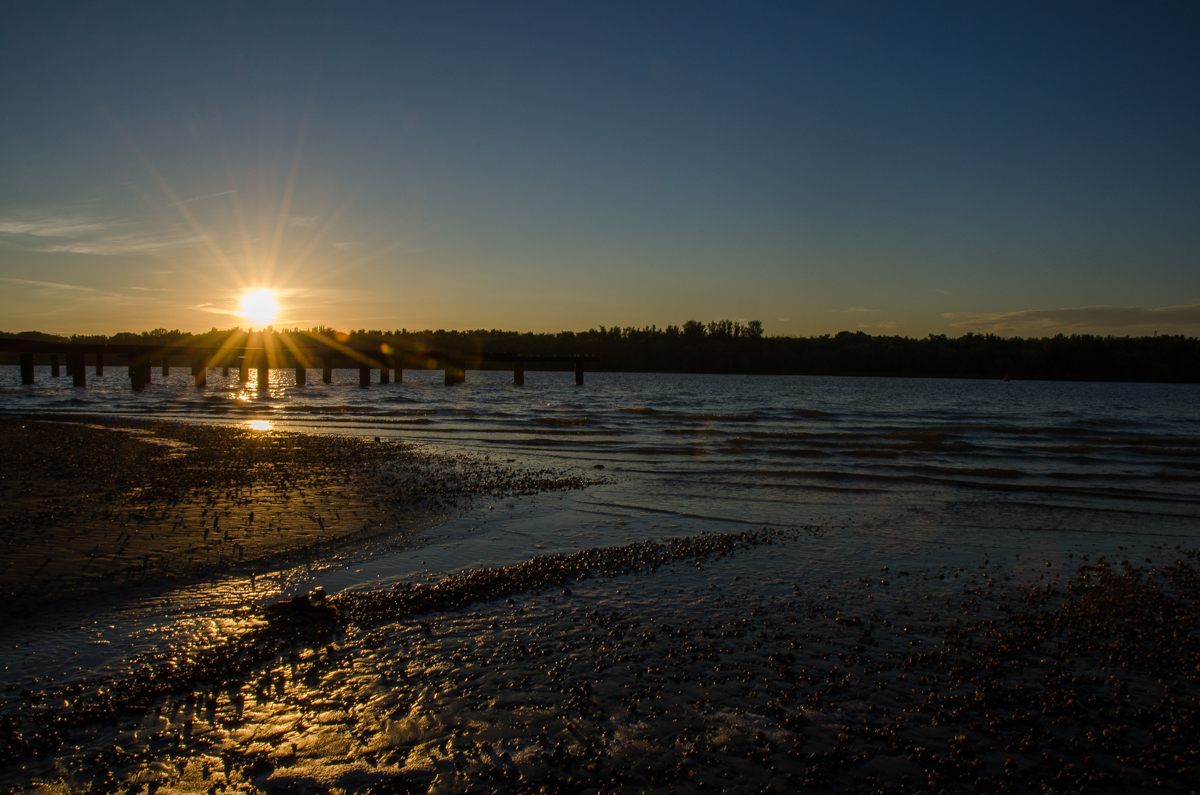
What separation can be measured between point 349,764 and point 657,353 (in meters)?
187

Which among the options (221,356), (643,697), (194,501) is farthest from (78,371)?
(643,697)

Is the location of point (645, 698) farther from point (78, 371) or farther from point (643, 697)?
point (78, 371)

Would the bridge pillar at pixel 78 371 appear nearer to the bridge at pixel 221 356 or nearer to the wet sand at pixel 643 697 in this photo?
the bridge at pixel 221 356

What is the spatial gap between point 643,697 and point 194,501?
922cm

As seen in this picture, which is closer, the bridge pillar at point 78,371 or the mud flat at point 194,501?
the mud flat at point 194,501

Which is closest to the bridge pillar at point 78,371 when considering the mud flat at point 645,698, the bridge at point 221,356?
the bridge at point 221,356

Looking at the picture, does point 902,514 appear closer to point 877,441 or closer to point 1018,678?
point 1018,678

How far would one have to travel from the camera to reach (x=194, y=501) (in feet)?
34.9

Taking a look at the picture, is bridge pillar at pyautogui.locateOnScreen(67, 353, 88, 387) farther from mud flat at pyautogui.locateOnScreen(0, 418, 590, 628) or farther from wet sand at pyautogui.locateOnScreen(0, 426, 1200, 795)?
wet sand at pyautogui.locateOnScreen(0, 426, 1200, 795)

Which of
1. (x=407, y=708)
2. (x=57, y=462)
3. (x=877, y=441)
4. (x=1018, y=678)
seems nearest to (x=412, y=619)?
(x=407, y=708)

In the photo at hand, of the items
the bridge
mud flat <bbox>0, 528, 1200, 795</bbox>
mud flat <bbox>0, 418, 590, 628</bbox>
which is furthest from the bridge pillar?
mud flat <bbox>0, 528, 1200, 795</bbox>

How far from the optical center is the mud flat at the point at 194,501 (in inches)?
280

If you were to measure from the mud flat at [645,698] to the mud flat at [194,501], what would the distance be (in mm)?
2378

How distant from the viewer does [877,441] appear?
2373 cm
